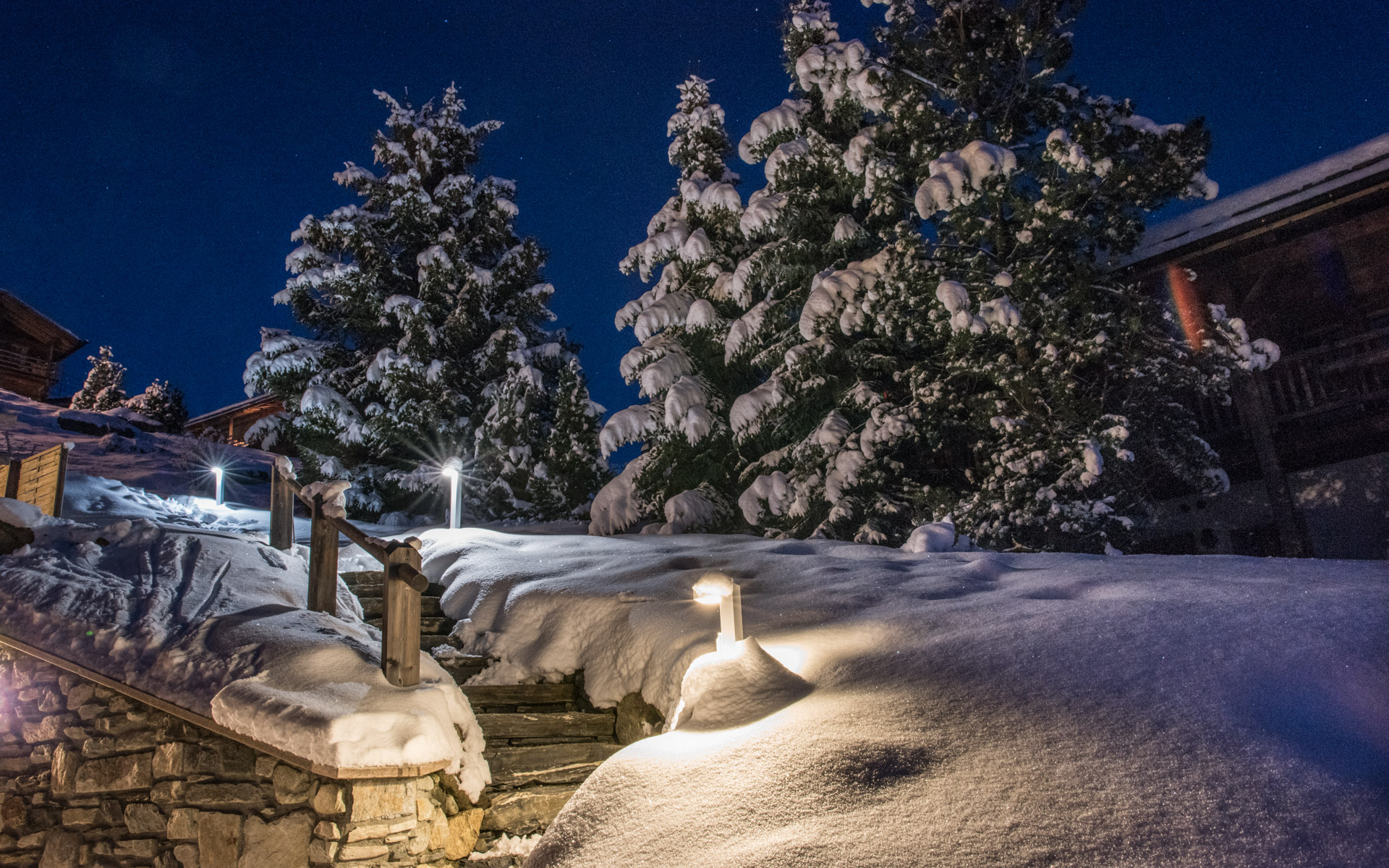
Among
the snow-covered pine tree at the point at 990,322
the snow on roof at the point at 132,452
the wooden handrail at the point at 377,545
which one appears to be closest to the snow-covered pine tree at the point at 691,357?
the snow-covered pine tree at the point at 990,322

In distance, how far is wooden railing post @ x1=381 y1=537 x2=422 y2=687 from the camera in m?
4.52

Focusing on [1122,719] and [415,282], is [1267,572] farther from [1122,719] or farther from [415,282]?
[415,282]

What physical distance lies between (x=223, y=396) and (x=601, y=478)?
443 ft

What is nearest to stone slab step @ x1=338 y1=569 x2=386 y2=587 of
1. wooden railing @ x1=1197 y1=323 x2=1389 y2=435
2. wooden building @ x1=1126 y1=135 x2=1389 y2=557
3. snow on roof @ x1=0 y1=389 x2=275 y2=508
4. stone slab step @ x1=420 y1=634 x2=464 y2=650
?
stone slab step @ x1=420 y1=634 x2=464 y2=650

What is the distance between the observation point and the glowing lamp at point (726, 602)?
4.25 meters

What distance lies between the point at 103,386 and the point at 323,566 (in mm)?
32116

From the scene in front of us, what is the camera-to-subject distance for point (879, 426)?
31.1 feet

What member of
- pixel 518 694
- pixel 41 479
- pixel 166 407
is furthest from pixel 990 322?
pixel 166 407

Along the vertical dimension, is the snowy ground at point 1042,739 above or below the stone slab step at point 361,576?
below

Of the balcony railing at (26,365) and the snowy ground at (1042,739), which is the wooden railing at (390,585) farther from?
the balcony railing at (26,365)

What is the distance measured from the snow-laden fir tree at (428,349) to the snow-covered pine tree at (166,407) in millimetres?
9882

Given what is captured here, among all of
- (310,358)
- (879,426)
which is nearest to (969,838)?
(879,426)

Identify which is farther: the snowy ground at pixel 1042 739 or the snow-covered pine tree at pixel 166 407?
the snow-covered pine tree at pixel 166 407

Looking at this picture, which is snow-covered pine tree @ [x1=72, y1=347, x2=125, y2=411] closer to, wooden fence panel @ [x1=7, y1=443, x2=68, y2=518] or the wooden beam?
wooden fence panel @ [x1=7, y1=443, x2=68, y2=518]
